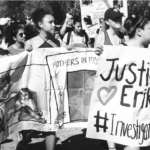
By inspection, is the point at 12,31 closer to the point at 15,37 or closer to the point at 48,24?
the point at 15,37

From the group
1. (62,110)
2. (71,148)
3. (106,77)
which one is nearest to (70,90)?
(62,110)

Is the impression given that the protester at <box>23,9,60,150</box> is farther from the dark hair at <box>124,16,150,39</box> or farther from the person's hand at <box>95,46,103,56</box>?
the dark hair at <box>124,16,150,39</box>

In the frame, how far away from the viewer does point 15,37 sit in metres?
4.95

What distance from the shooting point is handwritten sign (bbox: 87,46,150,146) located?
3648 millimetres

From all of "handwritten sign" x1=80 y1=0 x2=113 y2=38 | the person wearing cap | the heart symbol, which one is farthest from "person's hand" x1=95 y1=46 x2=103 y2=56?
"handwritten sign" x1=80 y1=0 x2=113 y2=38

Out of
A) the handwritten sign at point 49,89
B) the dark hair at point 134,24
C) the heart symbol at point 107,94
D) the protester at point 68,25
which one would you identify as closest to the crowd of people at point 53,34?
the dark hair at point 134,24

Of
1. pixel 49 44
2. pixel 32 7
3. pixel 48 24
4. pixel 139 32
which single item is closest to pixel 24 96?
pixel 49 44

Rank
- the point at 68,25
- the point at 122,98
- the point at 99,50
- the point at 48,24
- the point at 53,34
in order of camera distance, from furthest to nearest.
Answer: the point at 68,25 < the point at 53,34 < the point at 48,24 < the point at 99,50 < the point at 122,98

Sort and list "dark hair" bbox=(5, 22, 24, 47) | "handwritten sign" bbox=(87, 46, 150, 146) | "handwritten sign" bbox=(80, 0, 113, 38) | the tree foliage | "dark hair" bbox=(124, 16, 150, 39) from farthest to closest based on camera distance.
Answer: the tree foliage
"handwritten sign" bbox=(80, 0, 113, 38)
"dark hair" bbox=(5, 22, 24, 47)
"dark hair" bbox=(124, 16, 150, 39)
"handwritten sign" bbox=(87, 46, 150, 146)

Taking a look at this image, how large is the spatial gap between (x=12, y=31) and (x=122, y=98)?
2.01 meters

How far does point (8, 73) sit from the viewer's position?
149 inches

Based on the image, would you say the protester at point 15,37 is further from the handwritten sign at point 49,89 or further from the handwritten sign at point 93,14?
the handwritten sign at point 93,14

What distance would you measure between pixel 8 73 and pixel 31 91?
0.32 m

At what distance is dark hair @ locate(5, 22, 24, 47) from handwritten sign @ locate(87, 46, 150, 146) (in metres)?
1.62
